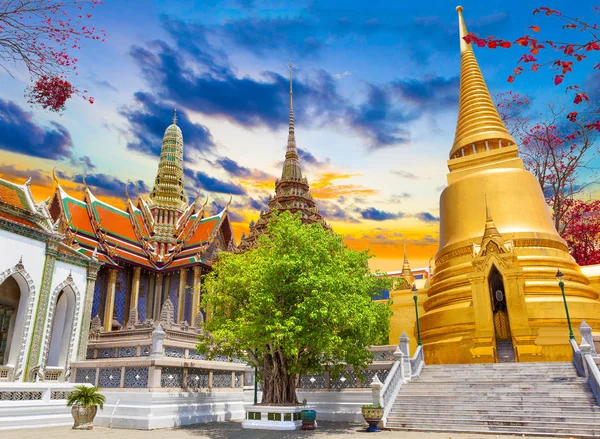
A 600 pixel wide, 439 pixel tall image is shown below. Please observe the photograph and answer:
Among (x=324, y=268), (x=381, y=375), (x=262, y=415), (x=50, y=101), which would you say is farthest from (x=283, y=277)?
(x=50, y=101)

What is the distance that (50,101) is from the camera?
595 centimetres

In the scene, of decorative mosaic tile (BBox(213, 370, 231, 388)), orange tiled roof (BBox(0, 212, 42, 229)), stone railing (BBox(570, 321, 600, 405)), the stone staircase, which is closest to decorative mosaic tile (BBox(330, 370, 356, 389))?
the stone staircase

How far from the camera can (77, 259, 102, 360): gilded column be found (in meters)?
16.8

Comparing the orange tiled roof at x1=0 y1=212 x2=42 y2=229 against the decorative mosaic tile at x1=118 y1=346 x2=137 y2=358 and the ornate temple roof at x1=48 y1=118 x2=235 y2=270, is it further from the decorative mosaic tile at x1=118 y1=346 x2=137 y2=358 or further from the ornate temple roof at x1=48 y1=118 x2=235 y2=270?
the ornate temple roof at x1=48 y1=118 x2=235 y2=270

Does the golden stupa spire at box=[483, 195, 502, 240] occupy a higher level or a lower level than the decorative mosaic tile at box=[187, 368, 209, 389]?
higher

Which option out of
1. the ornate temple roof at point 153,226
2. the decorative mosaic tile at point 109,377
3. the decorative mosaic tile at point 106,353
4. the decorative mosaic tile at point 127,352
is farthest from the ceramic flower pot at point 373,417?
the ornate temple roof at point 153,226

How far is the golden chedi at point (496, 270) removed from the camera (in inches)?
627

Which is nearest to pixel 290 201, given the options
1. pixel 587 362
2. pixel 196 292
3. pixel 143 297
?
pixel 196 292

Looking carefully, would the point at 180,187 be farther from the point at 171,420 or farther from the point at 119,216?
the point at 171,420

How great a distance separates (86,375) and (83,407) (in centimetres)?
356

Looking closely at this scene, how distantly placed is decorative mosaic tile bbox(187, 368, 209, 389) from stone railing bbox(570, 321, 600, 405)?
11.1 meters

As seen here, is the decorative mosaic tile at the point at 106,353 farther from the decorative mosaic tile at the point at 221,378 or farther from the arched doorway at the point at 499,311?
the arched doorway at the point at 499,311

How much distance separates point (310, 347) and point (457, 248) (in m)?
10.1

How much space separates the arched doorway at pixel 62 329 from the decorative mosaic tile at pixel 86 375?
103 cm
